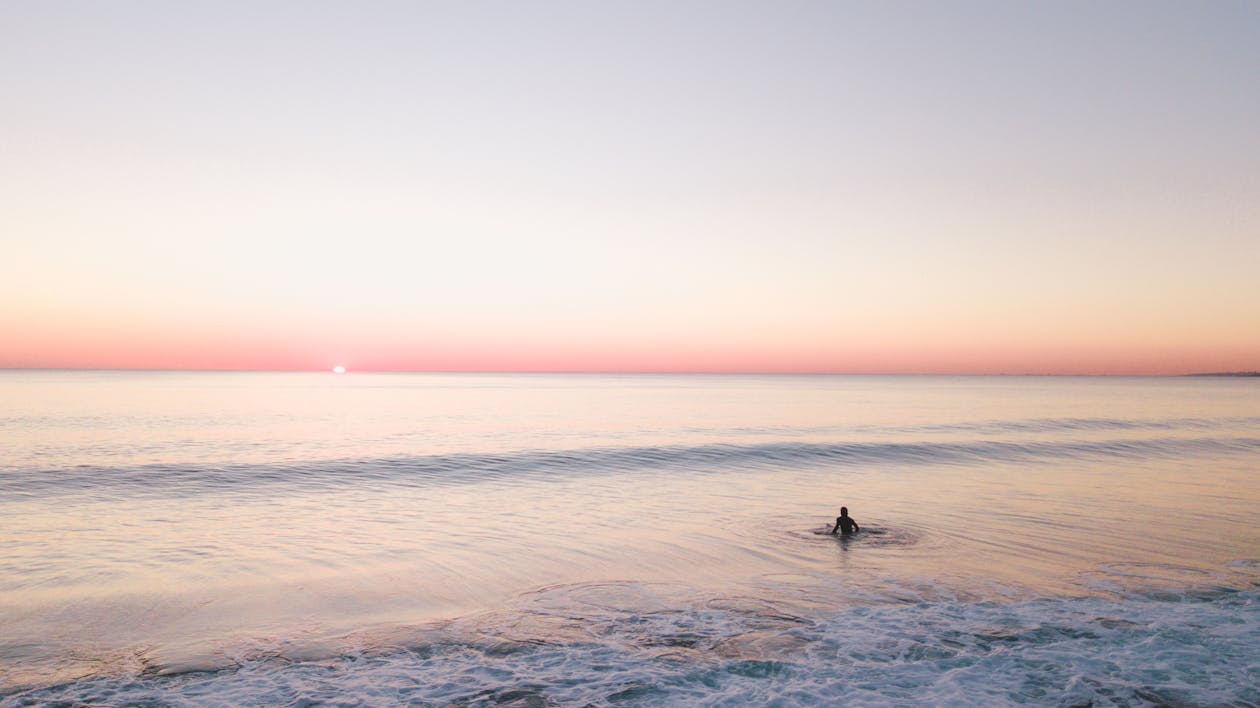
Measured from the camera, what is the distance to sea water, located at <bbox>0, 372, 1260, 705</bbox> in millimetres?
10750

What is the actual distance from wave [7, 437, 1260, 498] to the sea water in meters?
0.45

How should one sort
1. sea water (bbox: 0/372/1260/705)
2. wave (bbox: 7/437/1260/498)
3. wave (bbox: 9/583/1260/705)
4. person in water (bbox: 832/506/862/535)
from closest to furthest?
wave (bbox: 9/583/1260/705)
sea water (bbox: 0/372/1260/705)
person in water (bbox: 832/506/862/535)
wave (bbox: 7/437/1260/498)

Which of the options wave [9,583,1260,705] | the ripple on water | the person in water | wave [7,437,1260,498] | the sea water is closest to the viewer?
wave [9,583,1260,705]

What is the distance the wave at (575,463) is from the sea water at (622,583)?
0.45 m

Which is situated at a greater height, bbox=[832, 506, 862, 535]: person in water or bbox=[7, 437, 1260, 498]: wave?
bbox=[832, 506, 862, 535]: person in water

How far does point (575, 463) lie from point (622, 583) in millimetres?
24522

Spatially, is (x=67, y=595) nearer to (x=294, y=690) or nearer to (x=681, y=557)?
(x=294, y=690)

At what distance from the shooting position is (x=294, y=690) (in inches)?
406

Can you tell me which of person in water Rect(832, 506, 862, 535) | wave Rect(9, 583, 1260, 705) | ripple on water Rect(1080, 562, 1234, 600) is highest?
person in water Rect(832, 506, 862, 535)

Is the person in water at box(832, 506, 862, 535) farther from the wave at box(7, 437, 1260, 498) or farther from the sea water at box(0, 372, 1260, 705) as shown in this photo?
the wave at box(7, 437, 1260, 498)

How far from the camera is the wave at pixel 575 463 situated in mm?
31859

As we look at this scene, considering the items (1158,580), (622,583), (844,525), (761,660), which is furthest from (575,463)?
(761,660)

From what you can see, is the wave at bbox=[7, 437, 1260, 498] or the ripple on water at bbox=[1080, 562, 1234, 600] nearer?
the ripple on water at bbox=[1080, 562, 1234, 600]

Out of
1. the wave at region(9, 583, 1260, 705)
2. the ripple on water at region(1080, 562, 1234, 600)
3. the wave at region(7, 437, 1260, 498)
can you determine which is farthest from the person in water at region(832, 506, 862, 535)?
the wave at region(7, 437, 1260, 498)
